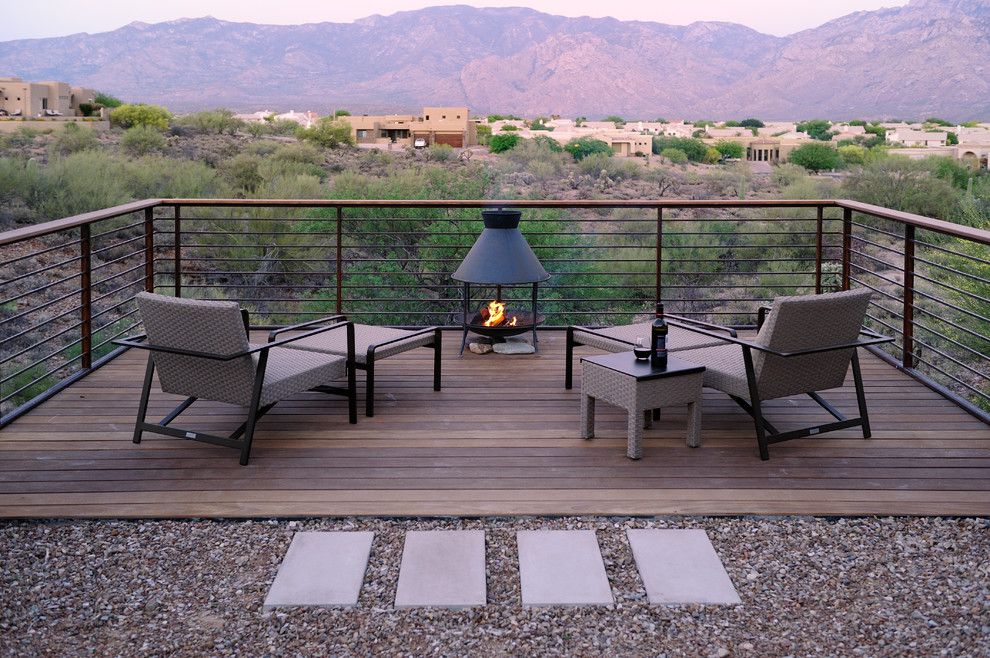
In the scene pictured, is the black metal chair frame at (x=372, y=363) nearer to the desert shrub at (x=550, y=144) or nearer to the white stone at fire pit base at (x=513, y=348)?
the white stone at fire pit base at (x=513, y=348)

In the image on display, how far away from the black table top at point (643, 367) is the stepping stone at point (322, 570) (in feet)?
4.71

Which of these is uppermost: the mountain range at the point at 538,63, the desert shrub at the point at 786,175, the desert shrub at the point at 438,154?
the mountain range at the point at 538,63

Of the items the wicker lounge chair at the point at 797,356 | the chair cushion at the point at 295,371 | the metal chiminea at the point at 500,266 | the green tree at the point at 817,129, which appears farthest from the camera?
the green tree at the point at 817,129

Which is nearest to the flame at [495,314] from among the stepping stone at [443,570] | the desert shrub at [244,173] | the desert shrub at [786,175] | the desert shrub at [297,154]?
the stepping stone at [443,570]

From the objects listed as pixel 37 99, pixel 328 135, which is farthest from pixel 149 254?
pixel 37 99

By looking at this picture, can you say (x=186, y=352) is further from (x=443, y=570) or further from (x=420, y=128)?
(x=420, y=128)

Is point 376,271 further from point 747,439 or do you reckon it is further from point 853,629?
point 853,629

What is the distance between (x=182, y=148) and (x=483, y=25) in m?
27.1

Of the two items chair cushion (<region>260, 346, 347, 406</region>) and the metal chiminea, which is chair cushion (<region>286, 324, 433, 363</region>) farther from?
the metal chiminea

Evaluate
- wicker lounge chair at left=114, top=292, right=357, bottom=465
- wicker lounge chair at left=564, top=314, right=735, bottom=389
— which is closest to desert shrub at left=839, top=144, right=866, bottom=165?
wicker lounge chair at left=564, top=314, right=735, bottom=389

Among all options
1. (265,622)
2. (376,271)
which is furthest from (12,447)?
(376,271)

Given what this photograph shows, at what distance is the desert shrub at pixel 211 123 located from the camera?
3036 centimetres

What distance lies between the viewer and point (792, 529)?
3473 mm

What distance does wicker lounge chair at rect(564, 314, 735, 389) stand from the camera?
4.93 meters
